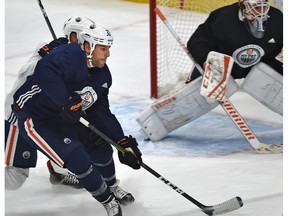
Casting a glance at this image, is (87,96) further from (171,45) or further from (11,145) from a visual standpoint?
(171,45)

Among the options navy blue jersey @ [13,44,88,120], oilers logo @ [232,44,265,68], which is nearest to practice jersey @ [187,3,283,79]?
oilers logo @ [232,44,265,68]

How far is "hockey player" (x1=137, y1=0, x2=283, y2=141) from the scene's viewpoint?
14.6 ft

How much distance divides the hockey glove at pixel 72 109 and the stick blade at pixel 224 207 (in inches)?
26.8

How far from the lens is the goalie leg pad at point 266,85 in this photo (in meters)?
4.53

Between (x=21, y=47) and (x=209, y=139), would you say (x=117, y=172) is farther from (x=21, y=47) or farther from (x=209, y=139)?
(x=21, y=47)

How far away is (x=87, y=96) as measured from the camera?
3498 mm

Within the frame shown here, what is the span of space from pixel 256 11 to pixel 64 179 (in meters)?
1.28

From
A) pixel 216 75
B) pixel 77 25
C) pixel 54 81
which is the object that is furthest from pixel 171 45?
pixel 54 81

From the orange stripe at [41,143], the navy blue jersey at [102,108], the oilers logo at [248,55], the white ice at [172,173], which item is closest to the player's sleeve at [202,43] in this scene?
the oilers logo at [248,55]

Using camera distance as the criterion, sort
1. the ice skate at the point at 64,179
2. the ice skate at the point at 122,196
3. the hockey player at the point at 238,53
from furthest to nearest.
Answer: the hockey player at the point at 238,53
the ice skate at the point at 64,179
the ice skate at the point at 122,196

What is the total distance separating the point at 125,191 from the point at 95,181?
0.46 metres

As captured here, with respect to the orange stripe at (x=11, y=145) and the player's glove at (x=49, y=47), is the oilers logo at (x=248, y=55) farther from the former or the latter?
the orange stripe at (x=11, y=145)

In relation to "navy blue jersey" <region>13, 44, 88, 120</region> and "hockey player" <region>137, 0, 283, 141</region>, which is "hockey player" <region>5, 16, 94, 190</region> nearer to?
"navy blue jersey" <region>13, 44, 88, 120</region>

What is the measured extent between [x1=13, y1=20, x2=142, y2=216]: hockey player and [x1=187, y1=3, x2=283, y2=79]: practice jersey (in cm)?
99
